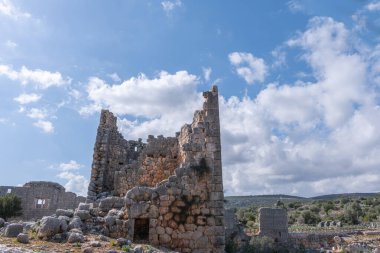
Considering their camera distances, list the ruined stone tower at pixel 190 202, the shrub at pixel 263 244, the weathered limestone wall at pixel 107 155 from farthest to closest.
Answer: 1. the shrub at pixel 263 244
2. the weathered limestone wall at pixel 107 155
3. the ruined stone tower at pixel 190 202

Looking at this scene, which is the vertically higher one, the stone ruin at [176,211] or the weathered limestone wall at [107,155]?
the weathered limestone wall at [107,155]

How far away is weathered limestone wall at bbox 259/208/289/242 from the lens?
33719 millimetres

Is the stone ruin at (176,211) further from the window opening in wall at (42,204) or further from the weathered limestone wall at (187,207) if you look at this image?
the window opening in wall at (42,204)

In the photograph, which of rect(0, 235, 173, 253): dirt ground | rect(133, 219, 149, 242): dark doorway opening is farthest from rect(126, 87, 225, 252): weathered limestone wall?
rect(0, 235, 173, 253): dirt ground

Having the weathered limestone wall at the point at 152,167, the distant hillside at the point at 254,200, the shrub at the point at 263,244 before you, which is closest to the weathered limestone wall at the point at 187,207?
the weathered limestone wall at the point at 152,167

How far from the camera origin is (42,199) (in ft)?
102

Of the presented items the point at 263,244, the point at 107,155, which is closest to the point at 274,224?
the point at 263,244

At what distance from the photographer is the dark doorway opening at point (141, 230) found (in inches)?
358

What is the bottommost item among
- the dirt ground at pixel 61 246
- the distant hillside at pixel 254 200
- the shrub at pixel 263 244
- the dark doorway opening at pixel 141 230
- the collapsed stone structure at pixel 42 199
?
the shrub at pixel 263 244

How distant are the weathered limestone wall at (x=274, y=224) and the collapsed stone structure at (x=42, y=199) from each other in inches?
596

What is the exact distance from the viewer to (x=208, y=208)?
367 inches

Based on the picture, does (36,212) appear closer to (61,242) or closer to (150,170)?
(150,170)

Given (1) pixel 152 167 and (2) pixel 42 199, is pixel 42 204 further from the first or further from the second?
(1) pixel 152 167

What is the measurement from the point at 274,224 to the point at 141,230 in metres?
26.6
